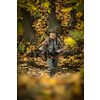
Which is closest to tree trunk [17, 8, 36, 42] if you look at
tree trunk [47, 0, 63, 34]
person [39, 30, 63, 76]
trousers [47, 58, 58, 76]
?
person [39, 30, 63, 76]

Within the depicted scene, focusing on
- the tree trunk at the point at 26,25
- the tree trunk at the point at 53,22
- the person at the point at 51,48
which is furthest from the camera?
the tree trunk at the point at 53,22

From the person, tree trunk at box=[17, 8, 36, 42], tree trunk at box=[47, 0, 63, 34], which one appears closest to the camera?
tree trunk at box=[17, 8, 36, 42]

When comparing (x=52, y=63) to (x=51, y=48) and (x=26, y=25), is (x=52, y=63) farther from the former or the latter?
(x=26, y=25)

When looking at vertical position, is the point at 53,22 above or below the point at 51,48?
above

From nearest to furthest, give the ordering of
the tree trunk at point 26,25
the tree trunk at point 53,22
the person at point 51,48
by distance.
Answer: the tree trunk at point 26,25
the person at point 51,48
the tree trunk at point 53,22

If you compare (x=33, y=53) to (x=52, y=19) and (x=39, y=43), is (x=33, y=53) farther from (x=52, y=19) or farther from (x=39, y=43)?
(x=52, y=19)

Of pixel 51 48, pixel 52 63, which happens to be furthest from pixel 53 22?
pixel 52 63

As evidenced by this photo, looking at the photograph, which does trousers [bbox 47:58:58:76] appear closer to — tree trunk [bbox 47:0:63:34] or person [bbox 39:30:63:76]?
person [bbox 39:30:63:76]

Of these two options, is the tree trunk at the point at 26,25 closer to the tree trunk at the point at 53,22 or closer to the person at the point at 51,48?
the person at the point at 51,48

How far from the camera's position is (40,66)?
2.44 meters

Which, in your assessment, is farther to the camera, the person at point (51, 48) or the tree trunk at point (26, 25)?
the person at point (51, 48)

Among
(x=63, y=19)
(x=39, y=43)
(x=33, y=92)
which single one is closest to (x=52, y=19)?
(x=63, y=19)

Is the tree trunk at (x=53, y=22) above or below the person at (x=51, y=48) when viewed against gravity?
above

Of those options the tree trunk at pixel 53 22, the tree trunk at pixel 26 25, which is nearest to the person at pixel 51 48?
the tree trunk at pixel 26 25
